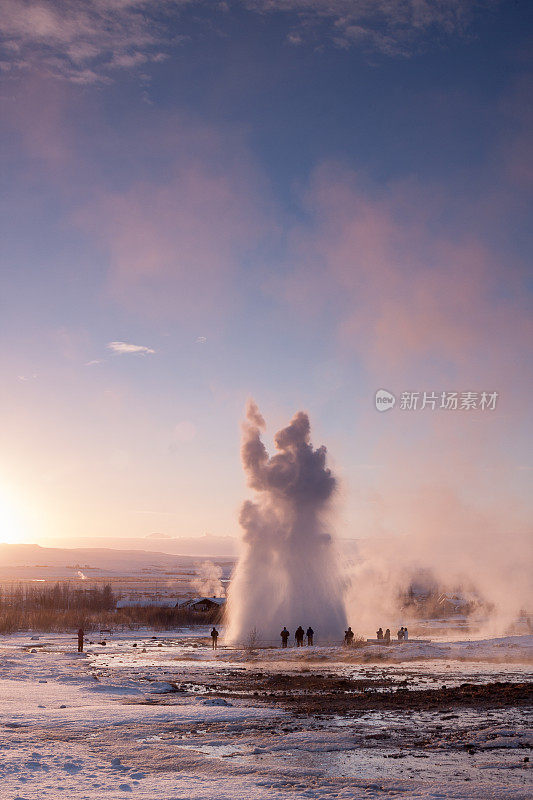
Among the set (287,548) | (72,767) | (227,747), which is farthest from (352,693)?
(287,548)

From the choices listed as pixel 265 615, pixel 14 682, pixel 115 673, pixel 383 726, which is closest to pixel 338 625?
pixel 265 615

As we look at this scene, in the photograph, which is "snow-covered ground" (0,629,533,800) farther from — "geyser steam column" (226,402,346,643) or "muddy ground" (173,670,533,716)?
"geyser steam column" (226,402,346,643)

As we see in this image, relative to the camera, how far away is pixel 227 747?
14.4 meters

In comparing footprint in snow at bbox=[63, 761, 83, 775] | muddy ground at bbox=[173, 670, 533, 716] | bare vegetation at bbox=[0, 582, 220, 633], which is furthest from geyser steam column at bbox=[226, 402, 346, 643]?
footprint in snow at bbox=[63, 761, 83, 775]

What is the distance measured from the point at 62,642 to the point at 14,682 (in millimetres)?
28735

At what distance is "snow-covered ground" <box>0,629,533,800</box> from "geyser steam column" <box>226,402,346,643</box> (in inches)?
1081

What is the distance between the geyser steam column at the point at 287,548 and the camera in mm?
54656

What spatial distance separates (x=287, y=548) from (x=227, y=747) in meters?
43.4

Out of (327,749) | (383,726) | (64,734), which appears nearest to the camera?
(327,749)

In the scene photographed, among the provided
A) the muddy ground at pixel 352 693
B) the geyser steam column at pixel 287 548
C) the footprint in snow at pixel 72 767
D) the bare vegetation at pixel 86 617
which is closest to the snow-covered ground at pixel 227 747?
the footprint in snow at pixel 72 767

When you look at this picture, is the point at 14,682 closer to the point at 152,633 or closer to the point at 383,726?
the point at 383,726

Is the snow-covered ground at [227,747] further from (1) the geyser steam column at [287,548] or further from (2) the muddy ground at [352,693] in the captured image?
(1) the geyser steam column at [287,548]

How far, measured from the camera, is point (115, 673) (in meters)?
31.3

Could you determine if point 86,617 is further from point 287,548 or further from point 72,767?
point 72,767
